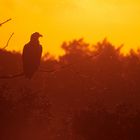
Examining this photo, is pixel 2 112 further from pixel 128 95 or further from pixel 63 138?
pixel 128 95

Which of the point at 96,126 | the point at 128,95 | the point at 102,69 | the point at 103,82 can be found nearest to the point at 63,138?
the point at 96,126

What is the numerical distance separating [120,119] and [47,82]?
34.5m

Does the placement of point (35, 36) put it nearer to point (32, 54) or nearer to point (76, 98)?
point (32, 54)

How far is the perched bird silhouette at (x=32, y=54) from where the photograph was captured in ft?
45.2

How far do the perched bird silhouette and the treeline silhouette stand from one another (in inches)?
16.0

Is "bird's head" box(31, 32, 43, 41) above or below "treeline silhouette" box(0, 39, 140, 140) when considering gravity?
below

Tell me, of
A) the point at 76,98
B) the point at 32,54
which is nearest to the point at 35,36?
the point at 32,54

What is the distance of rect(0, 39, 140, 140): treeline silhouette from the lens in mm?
34344

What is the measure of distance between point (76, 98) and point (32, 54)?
52901 millimetres

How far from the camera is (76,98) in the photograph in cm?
6725

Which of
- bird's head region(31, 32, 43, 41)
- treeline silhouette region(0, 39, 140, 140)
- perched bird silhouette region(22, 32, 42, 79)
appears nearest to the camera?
perched bird silhouette region(22, 32, 42, 79)

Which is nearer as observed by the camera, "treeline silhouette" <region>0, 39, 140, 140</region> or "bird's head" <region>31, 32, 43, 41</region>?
"bird's head" <region>31, 32, 43, 41</region>

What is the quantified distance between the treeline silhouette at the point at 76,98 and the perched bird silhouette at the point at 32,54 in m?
0.41

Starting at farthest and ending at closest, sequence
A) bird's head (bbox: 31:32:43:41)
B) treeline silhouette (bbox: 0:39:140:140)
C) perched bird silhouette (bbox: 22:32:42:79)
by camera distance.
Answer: treeline silhouette (bbox: 0:39:140:140), bird's head (bbox: 31:32:43:41), perched bird silhouette (bbox: 22:32:42:79)
